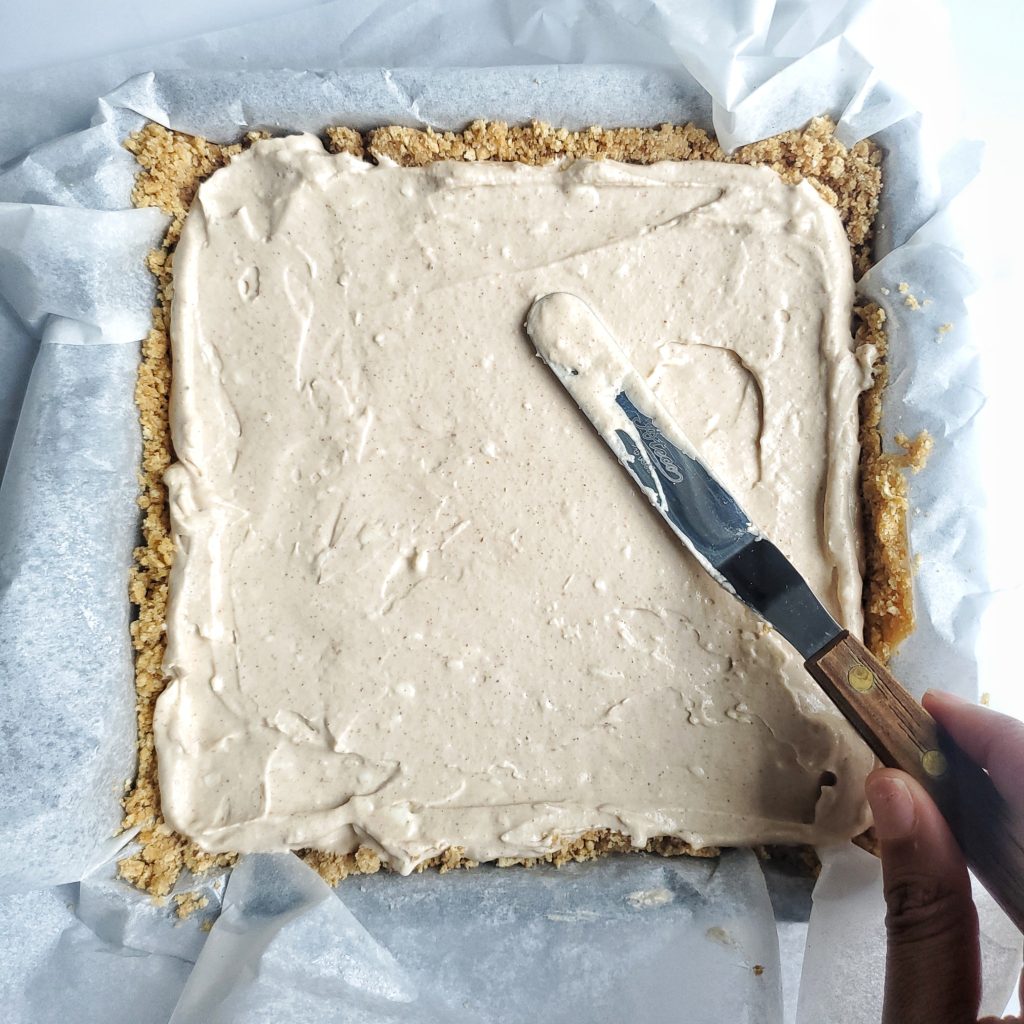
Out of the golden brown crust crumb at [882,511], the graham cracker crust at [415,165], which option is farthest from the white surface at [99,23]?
the golden brown crust crumb at [882,511]

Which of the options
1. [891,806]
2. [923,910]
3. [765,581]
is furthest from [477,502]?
[923,910]

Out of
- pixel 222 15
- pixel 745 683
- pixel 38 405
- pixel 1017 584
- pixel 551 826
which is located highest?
pixel 222 15

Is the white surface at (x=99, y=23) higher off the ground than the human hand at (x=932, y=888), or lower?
higher

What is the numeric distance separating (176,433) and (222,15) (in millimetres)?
697

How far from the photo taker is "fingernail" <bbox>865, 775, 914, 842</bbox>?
1.09 metres

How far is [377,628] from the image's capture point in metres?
1.35

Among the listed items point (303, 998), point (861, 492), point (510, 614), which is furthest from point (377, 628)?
point (861, 492)

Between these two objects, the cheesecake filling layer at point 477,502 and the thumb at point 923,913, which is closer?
the thumb at point 923,913

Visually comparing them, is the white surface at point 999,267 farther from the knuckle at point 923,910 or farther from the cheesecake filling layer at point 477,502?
the knuckle at point 923,910

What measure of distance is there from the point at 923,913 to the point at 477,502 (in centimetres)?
87

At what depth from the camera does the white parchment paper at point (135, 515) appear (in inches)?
49.3

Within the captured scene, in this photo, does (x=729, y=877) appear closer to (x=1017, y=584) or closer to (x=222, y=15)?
(x=1017, y=584)

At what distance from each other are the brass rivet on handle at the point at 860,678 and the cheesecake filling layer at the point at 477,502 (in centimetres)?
17

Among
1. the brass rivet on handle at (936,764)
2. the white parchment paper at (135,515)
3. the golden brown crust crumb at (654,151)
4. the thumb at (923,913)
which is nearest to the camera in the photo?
the thumb at (923,913)
